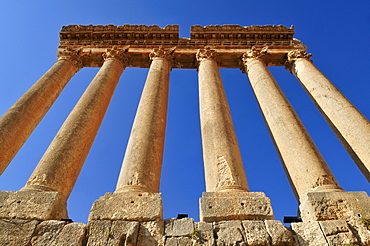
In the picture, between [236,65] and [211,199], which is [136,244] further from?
[236,65]

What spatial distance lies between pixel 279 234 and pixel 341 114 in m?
7.68

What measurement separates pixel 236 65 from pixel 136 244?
15.9m

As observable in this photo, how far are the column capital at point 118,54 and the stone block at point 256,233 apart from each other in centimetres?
1511

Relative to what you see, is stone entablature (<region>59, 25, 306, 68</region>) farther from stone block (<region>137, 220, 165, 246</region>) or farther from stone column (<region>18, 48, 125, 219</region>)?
stone block (<region>137, 220, 165, 246</region>)

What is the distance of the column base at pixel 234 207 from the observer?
805 cm

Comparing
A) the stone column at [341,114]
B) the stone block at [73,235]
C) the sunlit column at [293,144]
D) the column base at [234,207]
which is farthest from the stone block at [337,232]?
the stone block at [73,235]

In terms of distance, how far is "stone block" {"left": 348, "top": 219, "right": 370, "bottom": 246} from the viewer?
724 cm

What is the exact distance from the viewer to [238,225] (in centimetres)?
762

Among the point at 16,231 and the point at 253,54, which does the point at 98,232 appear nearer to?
the point at 16,231

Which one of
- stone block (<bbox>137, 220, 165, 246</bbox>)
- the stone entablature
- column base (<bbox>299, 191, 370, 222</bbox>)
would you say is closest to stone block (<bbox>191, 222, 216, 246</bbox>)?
stone block (<bbox>137, 220, 165, 246</bbox>)

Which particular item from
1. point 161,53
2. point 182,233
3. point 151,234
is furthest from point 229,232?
point 161,53

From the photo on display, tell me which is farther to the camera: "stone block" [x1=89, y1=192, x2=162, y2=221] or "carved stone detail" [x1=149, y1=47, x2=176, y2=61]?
"carved stone detail" [x1=149, y1=47, x2=176, y2=61]

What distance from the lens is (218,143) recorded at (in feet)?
36.6

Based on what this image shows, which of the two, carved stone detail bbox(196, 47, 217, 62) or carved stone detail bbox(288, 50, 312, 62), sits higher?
carved stone detail bbox(196, 47, 217, 62)
